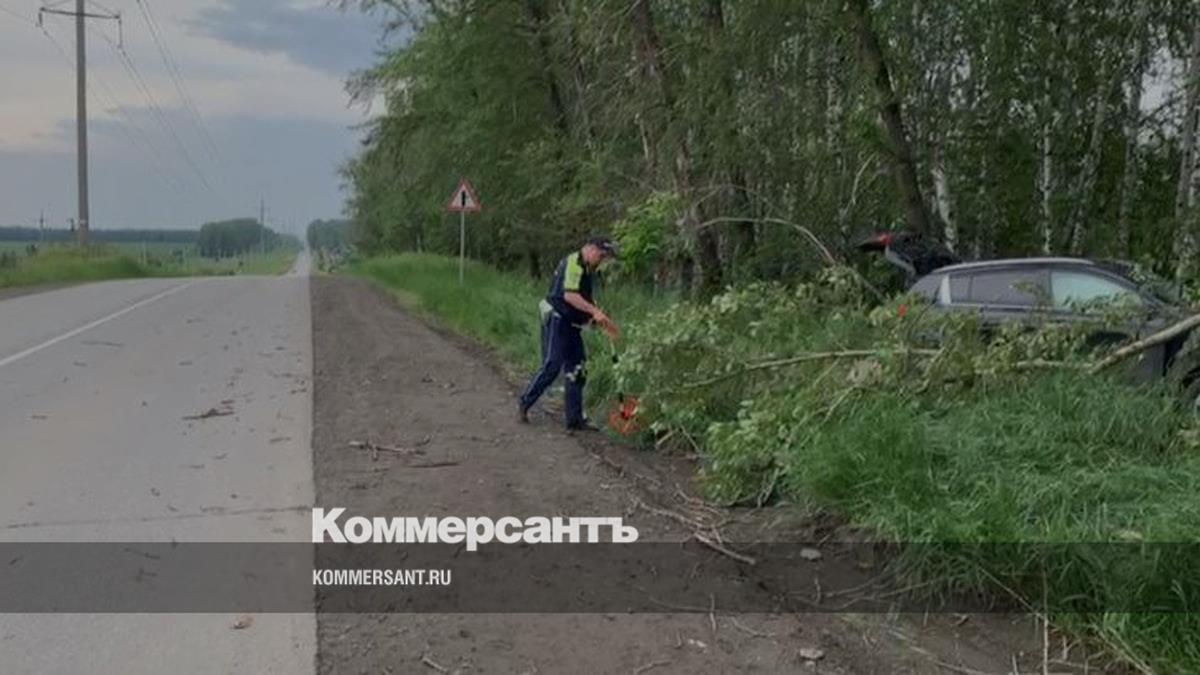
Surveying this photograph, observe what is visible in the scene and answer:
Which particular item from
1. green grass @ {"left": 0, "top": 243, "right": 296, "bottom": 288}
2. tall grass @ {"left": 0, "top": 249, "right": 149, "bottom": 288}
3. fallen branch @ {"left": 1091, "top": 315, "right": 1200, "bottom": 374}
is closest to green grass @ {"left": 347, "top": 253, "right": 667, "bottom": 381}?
fallen branch @ {"left": 1091, "top": 315, "right": 1200, "bottom": 374}

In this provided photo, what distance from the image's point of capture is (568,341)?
7.67 m

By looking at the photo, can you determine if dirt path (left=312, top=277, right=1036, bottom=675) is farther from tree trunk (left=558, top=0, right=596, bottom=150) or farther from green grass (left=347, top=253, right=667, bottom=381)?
tree trunk (left=558, top=0, right=596, bottom=150)

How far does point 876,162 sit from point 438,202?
15.5 metres

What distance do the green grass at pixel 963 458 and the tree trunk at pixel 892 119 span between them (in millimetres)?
5744

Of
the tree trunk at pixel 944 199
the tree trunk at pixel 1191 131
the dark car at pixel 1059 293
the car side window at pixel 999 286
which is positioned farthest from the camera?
the tree trunk at pixel 944 199

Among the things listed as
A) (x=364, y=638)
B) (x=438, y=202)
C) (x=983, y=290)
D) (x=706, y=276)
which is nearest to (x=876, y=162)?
(x=706, y=276)

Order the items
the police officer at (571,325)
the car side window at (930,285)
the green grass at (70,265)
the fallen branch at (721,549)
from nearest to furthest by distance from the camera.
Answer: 1. the fallen branch at (721,549)
2. the police officer at (571,325)
3. the car side window at (930,285)
4. the green grass at (70,265)

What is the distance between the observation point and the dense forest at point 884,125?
12141mm

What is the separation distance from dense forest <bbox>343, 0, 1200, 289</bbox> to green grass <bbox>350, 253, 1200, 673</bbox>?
12.4 feet

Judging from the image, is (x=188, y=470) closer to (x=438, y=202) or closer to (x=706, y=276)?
(x=706, y=276)

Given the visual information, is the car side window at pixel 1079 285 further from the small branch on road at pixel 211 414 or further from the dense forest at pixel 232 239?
the dense forest at pixel 232 239

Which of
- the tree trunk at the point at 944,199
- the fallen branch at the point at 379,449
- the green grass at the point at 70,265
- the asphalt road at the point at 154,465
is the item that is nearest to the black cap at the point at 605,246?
the fallen branch at the point at 379,449

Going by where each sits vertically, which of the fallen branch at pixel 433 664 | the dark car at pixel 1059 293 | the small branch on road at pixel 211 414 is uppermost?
the dark car at pixel 1059 293

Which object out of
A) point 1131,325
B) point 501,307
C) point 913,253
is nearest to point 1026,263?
point 913,253
